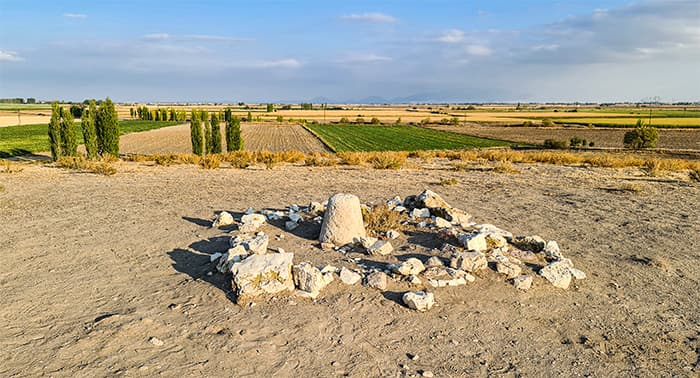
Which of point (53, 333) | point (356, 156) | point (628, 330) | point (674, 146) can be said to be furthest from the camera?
point (674, 146)

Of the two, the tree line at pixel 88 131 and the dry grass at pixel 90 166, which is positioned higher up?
the tree line at pixel 88 131

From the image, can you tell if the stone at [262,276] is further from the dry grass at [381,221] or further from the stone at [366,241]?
the dry grass at [381,221]

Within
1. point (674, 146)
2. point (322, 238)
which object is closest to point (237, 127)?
point (322, 238)

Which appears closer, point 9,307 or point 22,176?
point 9,307

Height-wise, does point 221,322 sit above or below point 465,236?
below

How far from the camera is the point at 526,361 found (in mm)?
4828

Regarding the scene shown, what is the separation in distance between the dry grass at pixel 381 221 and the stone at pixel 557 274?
2867 millimetres

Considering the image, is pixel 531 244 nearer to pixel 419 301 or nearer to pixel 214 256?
pixel 419 301

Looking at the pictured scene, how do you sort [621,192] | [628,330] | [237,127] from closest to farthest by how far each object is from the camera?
[628,330], [621,192], [237,127]

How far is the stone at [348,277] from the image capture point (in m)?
6.41

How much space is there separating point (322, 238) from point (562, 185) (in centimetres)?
1172

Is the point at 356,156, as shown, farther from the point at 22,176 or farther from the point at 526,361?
the point at 526,361

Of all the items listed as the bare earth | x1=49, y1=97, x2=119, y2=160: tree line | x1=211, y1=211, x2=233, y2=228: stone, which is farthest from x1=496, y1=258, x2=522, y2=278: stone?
the bare earth

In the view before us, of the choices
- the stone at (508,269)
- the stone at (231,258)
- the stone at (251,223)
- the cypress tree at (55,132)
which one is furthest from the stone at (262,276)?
the cypress tree at (55,132)
